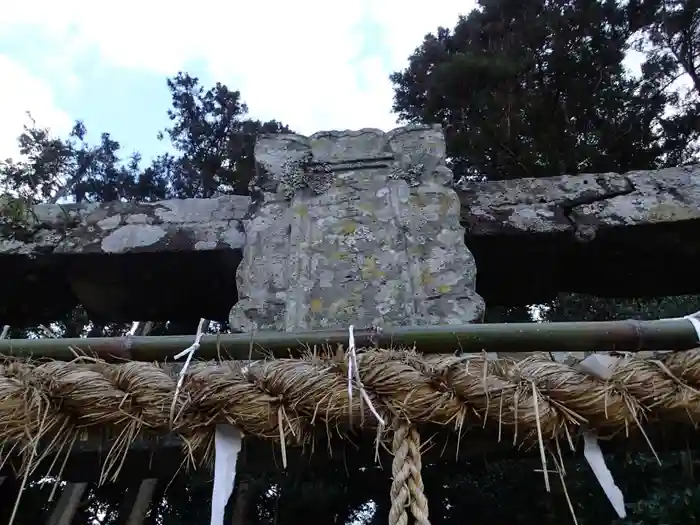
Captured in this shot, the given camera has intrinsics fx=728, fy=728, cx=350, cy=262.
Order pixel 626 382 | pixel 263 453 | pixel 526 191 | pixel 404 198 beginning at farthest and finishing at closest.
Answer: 1. pixel 526 191
2. pixel 404 198
3. pixel 263 453
4. pixel 626 382

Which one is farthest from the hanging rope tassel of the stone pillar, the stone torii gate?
the stone torii gate

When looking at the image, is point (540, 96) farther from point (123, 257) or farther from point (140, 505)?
point (123, 257)

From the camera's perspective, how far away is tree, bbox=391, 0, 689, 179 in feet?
24.3

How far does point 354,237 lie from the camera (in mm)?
2633

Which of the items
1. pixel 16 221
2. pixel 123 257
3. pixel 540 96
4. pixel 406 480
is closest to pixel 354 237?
pixel 123 257

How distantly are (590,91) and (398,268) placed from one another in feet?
20.3

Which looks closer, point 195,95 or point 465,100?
point 465,100

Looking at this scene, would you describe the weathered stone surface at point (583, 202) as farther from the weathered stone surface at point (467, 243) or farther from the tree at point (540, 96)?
the tree at point (540, 96)

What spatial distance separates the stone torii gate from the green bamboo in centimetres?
101

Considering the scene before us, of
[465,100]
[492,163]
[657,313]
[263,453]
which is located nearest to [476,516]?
[657,313]

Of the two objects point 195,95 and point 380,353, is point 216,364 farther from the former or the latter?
point 195,95

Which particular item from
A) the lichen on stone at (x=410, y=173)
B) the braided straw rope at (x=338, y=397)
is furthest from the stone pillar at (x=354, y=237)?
the braided straw rope at (x=338, y=397)

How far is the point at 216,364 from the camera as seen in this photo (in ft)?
4.27

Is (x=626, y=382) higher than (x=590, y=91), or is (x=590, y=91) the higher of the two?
(x=590, y=91)
